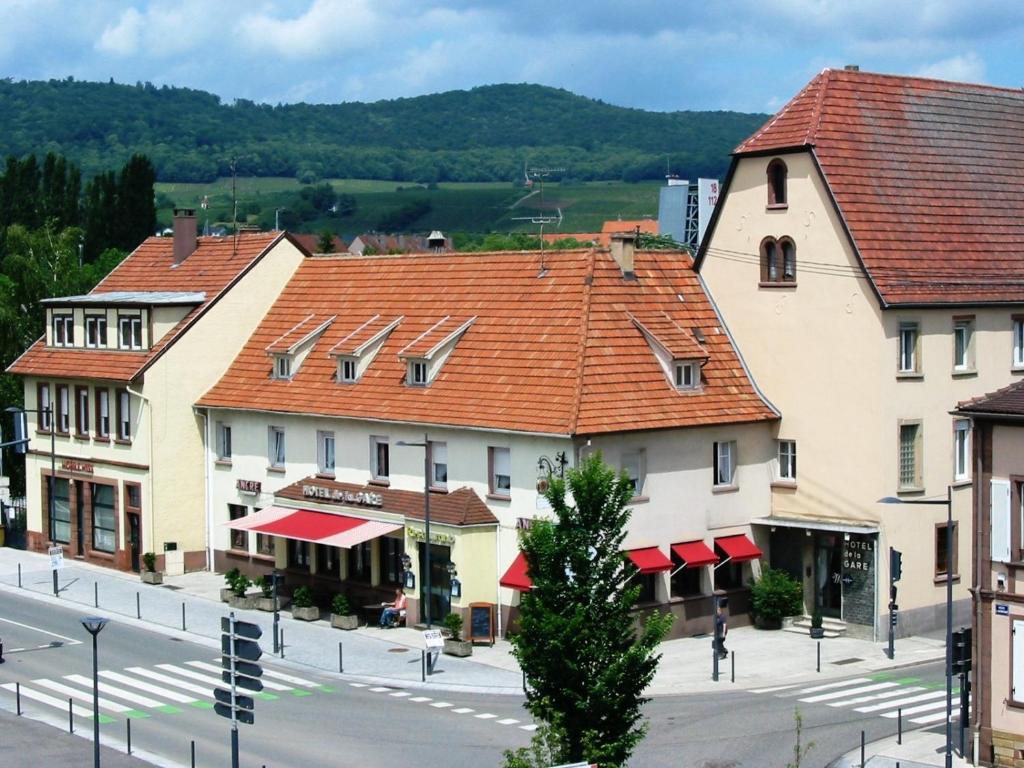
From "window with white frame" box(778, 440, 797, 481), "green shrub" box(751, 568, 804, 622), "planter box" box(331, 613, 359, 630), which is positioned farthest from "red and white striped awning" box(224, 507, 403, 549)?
"window with white frame" box(778, 440, 797, 481)

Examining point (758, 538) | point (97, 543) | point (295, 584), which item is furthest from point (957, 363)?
point (97, 543)

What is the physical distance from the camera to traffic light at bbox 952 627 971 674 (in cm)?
3375

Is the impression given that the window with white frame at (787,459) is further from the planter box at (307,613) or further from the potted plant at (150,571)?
the potted plant at (150,571)

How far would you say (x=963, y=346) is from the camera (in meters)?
50.1

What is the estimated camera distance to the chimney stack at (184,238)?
65.4 meters

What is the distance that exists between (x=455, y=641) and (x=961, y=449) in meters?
16.9

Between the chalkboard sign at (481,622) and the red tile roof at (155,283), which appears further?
the red tile roof at (155,283)

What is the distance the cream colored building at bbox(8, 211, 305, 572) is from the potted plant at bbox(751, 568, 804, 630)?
2167 cm

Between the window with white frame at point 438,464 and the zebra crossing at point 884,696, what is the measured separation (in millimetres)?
12902

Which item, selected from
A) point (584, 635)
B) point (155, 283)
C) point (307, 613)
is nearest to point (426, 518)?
point (307, 613)

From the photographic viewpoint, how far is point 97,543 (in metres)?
62.4

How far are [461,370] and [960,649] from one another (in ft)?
69.0

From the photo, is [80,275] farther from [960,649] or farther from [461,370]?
[960,649]

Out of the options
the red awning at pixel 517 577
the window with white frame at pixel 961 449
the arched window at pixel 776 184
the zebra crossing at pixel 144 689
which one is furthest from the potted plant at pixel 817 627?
the zebra crossing at pixel 144 689
